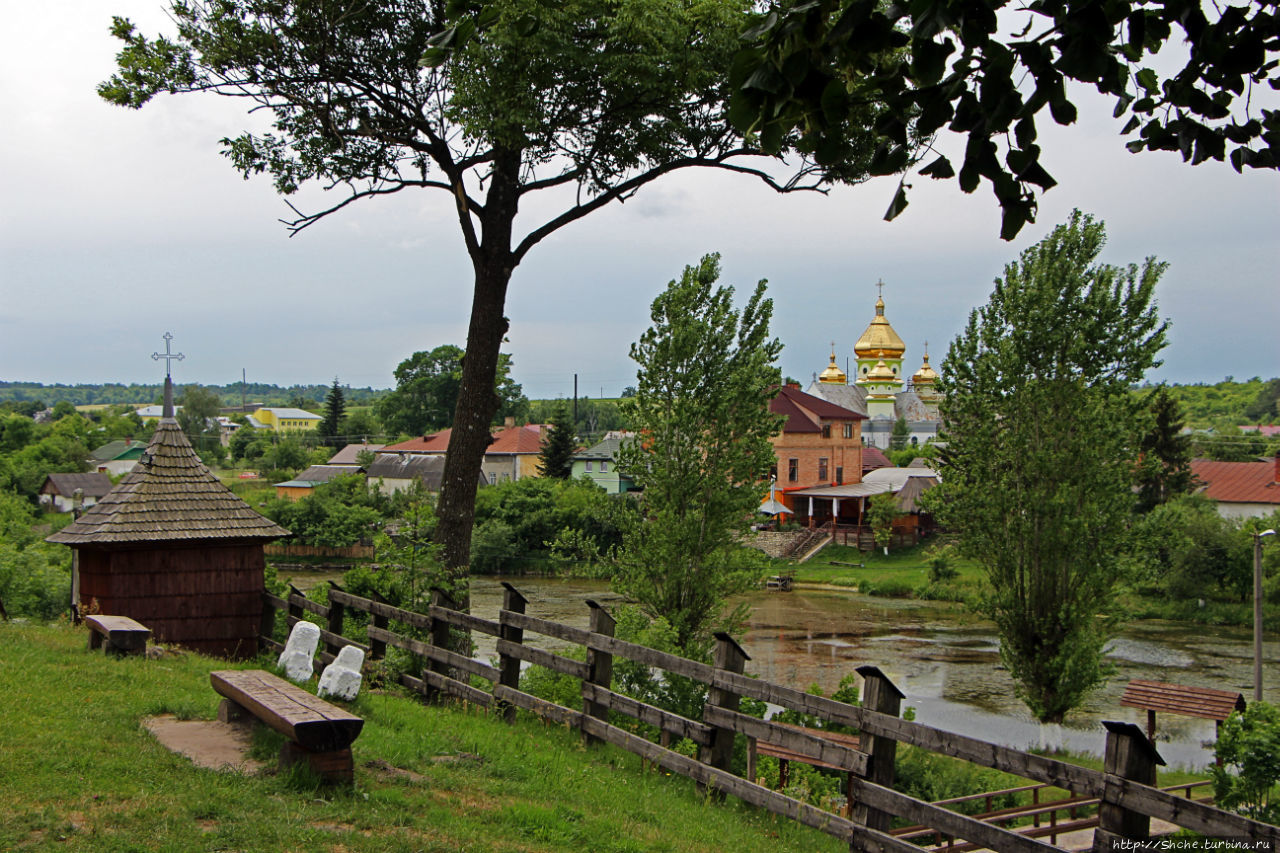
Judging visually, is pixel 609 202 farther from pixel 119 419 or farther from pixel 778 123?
pixel 119 419

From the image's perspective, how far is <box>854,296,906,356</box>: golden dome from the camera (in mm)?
94688

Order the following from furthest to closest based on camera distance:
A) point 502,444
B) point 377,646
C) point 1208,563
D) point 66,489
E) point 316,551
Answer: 1. point 502,444
2. point 66,489
3. point 316,551
4. point 1208,563
5. point 377,646

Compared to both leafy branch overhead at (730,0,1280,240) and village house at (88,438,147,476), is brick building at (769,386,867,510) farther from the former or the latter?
village house at (88,438,147,476)

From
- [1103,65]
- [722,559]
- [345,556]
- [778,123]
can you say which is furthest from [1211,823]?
[345,556]

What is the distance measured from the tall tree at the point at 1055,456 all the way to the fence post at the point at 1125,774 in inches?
624

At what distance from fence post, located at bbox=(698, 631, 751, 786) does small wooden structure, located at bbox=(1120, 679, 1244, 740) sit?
45.6 ft

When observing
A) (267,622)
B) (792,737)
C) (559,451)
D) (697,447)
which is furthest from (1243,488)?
(792,737)

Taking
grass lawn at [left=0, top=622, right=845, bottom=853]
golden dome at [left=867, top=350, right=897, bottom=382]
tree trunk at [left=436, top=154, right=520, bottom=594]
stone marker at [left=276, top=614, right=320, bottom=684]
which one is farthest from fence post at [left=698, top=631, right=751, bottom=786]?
golden dome at [left=867, top=350, right=897, bottom=382]

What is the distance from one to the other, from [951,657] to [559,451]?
107 ft

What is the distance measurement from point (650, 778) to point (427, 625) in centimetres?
290

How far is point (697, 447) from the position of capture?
750 inches

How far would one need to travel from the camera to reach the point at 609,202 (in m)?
12.9

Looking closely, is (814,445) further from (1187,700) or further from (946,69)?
(946,69)

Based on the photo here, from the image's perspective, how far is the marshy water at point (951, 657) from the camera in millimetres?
21391
